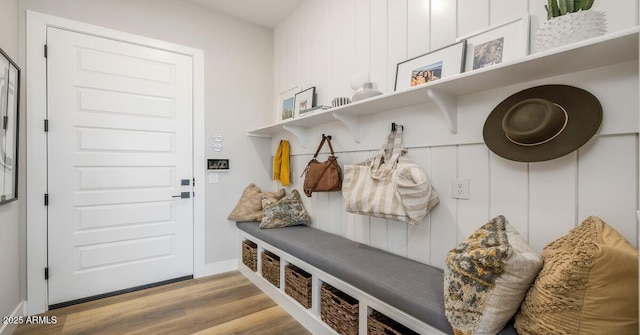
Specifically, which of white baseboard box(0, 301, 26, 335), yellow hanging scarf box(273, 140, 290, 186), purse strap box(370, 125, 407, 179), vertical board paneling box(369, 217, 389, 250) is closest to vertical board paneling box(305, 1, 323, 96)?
yellow hanging scarf box(273, 140, 290, 186)

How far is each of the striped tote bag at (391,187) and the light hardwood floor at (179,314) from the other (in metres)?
1.02

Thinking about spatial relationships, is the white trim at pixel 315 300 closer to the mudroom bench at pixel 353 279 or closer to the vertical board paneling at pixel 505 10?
the mudroom bench at pixel 353 279

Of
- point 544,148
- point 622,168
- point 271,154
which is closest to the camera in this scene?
point 622,168

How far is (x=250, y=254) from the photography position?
273 cm

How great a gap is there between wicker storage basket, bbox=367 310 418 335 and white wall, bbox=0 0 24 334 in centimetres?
227

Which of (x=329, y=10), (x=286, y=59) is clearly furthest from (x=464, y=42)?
(x=286, y=59)

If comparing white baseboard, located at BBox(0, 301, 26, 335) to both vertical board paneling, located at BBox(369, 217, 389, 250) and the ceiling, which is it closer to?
vertical board paneling, located at BBox(369, 217, 389, 250)

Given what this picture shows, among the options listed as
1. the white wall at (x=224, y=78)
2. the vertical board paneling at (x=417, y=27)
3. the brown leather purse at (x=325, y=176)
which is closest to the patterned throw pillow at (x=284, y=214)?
the brown leather purse at (x=325, y=176)

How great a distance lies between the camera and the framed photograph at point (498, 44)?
4.29 feet

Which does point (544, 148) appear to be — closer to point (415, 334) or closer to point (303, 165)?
point (415, 334)

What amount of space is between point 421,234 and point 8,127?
2.68 m

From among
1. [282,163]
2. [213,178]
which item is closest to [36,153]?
[213,178]

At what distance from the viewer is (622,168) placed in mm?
1078

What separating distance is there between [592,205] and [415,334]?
0.95 meters
